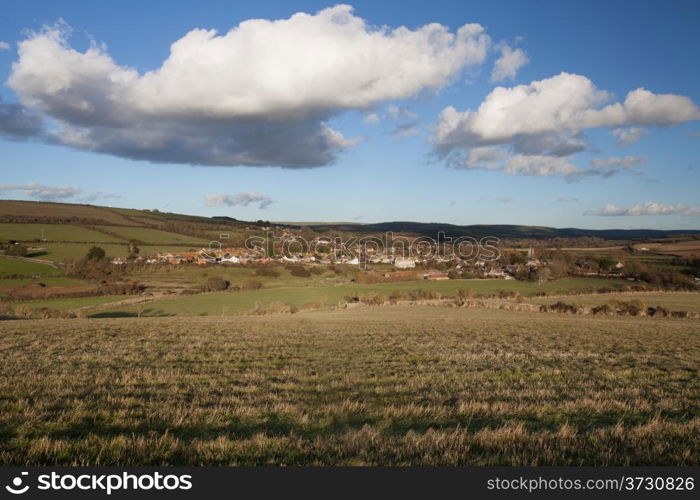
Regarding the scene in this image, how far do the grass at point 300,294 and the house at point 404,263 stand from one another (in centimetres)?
1089

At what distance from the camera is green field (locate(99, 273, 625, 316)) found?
4909 cm

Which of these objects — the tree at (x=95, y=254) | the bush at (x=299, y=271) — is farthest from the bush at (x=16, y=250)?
the bush at (x=299, y=271)

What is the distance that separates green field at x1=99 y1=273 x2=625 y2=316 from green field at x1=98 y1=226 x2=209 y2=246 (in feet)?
117

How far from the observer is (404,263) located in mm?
86250

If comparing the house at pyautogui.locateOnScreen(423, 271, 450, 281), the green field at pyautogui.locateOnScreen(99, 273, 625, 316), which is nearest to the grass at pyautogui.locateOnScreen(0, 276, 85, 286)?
the green field at pyautogui.locateOnScreen(99, 273, 625, 316)

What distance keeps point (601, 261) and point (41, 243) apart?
97737mm

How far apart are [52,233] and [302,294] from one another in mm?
58020

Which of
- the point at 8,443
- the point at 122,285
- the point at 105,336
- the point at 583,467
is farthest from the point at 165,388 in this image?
the point at 122,285

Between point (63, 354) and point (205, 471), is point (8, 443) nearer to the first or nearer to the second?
point (205, 471)

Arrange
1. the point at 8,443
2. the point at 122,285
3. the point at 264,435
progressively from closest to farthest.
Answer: the point at 8,443
the point at 264,435
the point at 122,285

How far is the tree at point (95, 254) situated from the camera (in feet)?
231

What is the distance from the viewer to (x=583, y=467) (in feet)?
15.6

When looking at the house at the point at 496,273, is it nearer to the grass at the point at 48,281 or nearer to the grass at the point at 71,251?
the grass at the point at 48,281

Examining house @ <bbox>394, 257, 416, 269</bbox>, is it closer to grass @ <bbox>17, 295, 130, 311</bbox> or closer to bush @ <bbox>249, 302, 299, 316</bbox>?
bush @ <bbox>249, 302, 299, 316</bbox>
